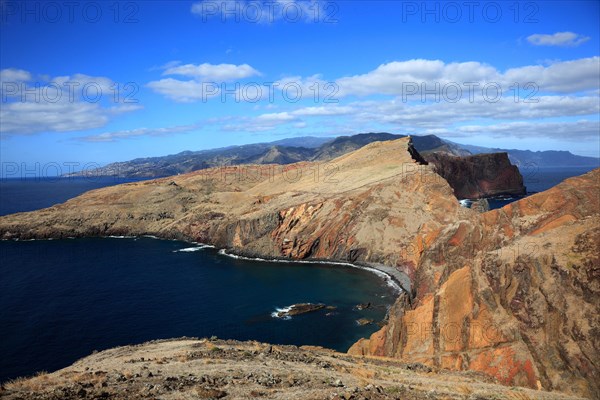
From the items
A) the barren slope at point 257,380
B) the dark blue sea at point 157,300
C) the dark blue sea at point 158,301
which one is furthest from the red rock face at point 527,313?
the dark blue sea at point 158,301

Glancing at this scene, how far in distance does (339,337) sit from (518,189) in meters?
170

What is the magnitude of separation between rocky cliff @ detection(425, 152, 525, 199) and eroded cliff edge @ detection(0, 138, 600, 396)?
63.4 meters

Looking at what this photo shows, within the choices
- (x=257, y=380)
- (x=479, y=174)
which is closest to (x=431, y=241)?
(x=257, y=380)

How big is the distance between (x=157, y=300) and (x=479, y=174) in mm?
164163

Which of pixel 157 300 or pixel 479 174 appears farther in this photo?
pixel 479 174

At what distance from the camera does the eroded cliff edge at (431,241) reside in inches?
1103

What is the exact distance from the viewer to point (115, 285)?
7238 cm

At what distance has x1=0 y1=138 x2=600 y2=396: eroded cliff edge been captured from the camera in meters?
28.0

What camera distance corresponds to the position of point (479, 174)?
609ft

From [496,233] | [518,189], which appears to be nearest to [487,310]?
[496,233]

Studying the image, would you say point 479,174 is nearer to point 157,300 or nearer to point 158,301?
point 157,300

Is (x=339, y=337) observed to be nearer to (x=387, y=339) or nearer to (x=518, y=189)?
(x=387, y=339)

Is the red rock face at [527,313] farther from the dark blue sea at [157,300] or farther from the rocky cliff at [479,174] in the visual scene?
the rocky cliff at [479,174]

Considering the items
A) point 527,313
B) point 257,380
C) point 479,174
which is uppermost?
point 479,174
